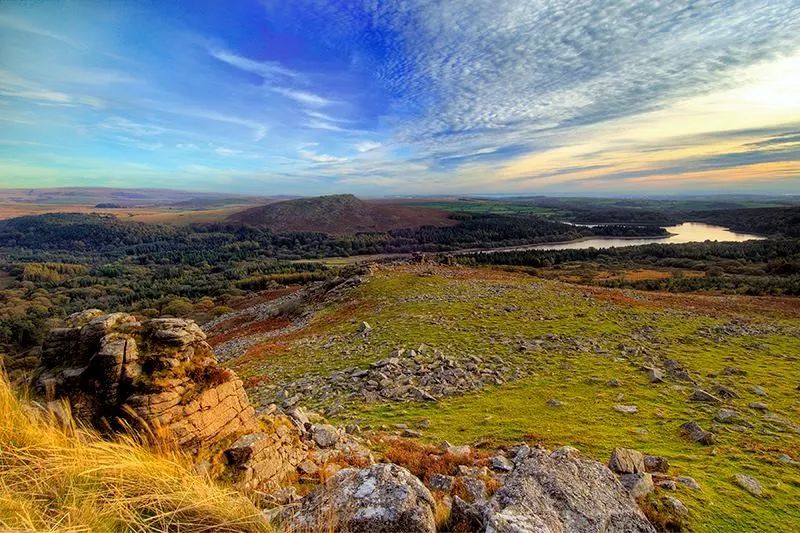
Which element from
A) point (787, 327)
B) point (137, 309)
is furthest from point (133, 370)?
point (137, 309)

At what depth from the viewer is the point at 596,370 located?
45.6 ft

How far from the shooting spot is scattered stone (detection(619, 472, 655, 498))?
5705 millimetres

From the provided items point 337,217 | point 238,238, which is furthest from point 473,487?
point 337,217

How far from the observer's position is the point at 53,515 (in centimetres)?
320

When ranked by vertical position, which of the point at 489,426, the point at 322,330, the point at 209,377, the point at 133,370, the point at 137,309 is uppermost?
the point at 133,370

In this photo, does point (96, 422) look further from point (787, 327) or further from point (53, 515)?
point (787, 327)

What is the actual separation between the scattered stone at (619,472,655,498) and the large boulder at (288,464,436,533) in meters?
3.43

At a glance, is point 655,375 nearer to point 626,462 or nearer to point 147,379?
point 626,462

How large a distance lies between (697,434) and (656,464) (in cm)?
265

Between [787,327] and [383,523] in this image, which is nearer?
[383,523]

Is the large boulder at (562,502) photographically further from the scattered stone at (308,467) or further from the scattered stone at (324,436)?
the scattered stone at (324,436)

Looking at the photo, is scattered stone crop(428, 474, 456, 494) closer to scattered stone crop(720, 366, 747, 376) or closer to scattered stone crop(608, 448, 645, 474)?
scattered stone crop(608, 448, 645, 474)

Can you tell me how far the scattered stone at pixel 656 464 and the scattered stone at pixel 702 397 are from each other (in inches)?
203

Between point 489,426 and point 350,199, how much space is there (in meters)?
175
